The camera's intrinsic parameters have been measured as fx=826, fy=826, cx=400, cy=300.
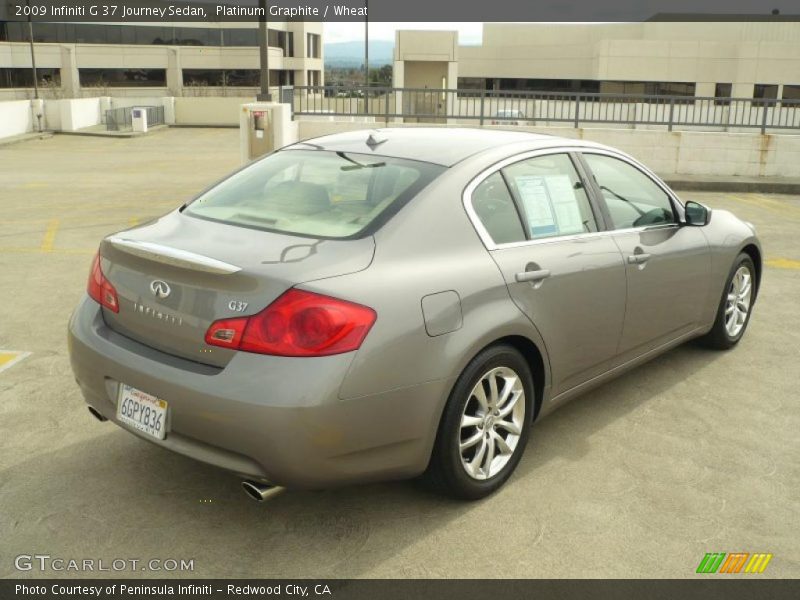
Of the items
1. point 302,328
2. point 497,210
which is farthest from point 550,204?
point 302,328

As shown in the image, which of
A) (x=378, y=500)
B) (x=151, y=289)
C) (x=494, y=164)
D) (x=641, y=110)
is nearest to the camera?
(x=151, y=289)

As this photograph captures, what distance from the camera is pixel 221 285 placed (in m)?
3.17

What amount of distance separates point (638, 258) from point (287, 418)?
240cm

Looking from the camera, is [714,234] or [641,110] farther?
[641,110]

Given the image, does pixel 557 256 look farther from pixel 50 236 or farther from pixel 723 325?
pixel 50 236

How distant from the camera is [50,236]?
992cm

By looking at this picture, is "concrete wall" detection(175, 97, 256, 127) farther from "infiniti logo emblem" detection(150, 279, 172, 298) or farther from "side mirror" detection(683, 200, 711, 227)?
"infiniti logo emblem" detection(150, 279, 172, 298)

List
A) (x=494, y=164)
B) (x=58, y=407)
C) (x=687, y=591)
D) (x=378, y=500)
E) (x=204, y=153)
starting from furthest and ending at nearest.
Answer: (x=204, y=153), (x=58, y=407), (x=494, y=164), (x=378, y=500), (x=687, y=591)

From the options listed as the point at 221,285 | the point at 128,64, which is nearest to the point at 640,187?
the point at 221,285

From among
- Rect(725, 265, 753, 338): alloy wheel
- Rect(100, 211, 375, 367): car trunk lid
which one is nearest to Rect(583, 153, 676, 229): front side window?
Rect(725, 265, 753, 338): alloy wheel

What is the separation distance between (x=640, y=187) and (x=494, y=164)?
142 centimetres

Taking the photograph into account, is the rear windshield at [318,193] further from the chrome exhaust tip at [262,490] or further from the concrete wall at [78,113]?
the concrete wall at [78,113]

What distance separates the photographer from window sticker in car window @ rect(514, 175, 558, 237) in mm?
4039

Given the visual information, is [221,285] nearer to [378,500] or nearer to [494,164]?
[378,500]
